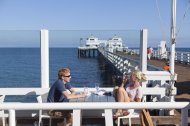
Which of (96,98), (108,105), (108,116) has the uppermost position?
(108,105)

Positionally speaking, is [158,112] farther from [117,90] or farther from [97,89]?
[117,90]

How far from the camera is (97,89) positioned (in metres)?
7.95

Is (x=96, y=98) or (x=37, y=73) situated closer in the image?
(x=96, y=98)

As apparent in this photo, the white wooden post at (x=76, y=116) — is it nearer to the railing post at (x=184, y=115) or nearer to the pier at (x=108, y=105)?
the pier at (x=108, y=105)

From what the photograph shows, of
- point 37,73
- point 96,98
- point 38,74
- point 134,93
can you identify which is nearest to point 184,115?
point 134,93

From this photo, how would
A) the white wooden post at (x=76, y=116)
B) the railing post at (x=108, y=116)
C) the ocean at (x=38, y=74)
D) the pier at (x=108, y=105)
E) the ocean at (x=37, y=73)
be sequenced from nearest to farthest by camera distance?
1. the pier at (x=108, y=105)
2. the white wooden post at (x=76, y=116)
3. the railing post at (x=108, y=116)
4. the ocean at (x=38, y=74)
5. the ocean at (x=37, y=73)

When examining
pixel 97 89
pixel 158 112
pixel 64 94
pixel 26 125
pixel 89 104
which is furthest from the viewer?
pixel 158 112

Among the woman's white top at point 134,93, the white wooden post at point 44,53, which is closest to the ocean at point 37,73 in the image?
the white wooden post at point 44,53

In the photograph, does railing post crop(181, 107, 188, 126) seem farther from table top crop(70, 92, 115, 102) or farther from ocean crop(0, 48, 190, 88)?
ocean crop(0, 48, 190, 88)

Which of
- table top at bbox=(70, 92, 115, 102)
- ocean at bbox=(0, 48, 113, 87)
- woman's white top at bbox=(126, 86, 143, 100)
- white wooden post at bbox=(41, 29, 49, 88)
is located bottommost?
ocean at bbox=(0, 48, 113, 87)

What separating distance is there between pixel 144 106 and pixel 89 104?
21.1 inches

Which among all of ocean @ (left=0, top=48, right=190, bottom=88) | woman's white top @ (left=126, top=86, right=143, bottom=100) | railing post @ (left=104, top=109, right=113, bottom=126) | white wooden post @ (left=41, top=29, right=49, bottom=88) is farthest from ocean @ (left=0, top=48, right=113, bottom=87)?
railing post @ (left=104, top=109, right=113, bottom=126)

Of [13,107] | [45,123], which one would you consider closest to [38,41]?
[45,123]

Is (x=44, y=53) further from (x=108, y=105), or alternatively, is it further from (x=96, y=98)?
(x=108, y=105)
